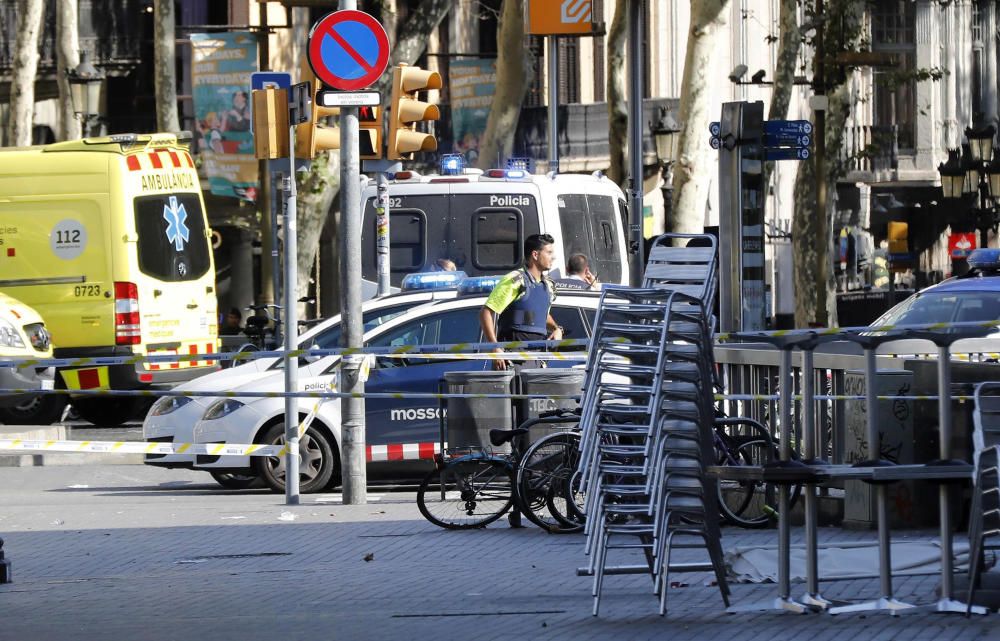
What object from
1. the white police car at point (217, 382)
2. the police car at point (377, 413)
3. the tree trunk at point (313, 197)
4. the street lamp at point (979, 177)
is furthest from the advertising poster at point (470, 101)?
the police car at point (377, 413)

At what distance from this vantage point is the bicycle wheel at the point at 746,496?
11625 mm

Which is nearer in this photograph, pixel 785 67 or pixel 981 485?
pixel 981 485

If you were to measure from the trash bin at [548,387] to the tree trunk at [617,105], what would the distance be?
55.3 feet

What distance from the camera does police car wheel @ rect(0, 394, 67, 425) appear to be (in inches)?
850

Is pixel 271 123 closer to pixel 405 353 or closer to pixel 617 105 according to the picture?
pixel 405 353

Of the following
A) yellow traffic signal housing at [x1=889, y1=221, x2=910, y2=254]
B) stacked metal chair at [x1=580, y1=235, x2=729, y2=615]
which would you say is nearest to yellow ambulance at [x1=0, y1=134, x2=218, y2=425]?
stacked metal chair at [x1=580, y1=235, x2=729, y2=615]

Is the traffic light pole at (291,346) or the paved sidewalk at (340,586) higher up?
the traffic light pole at (291,346)

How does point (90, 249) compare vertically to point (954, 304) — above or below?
above

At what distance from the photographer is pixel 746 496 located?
38.3 feet

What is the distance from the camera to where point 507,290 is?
47.5 feet

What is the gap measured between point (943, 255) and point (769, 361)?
4571 centimetres

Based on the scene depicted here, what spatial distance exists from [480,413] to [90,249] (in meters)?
10.4

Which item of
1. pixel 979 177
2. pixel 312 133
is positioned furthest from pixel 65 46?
pixel 312 133

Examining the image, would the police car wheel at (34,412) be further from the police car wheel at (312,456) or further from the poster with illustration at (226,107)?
the poster with illustration at (226,107)
